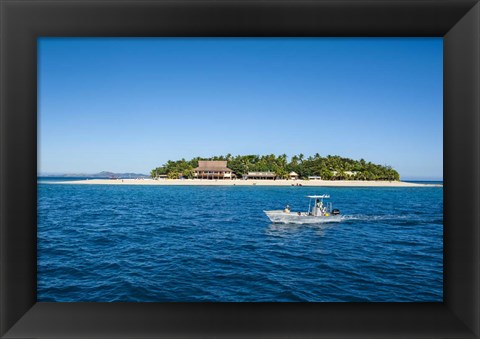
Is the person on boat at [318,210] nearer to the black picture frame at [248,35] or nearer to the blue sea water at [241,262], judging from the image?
the blue sea water at [241,262]

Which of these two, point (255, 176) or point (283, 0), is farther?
point (255, 176)

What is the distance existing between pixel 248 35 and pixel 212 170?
35.2 metres

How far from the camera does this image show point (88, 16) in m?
1.08

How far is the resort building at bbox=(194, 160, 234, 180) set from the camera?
3594 cm

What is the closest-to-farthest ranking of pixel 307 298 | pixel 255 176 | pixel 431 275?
pixel 307 298
pixel 431 275
pixel 255 176

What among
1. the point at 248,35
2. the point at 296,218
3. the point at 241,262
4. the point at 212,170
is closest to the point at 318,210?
the point at 296,218

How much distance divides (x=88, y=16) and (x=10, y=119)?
0.56 meters

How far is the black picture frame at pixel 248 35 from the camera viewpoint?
1.04 meters

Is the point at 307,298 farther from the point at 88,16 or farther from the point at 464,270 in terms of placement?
the point at 88,16

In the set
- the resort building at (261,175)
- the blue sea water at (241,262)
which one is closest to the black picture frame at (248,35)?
the blue sea water at (241,262)

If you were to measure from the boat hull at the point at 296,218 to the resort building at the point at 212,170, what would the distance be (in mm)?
25256

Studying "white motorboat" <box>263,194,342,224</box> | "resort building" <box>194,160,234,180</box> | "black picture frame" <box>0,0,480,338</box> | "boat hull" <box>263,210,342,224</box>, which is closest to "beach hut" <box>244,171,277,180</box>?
"resort building" <box>194,160,234,180</box>

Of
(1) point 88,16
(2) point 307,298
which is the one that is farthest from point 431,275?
(1) point 88,16

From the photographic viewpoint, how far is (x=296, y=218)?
10617 mm
